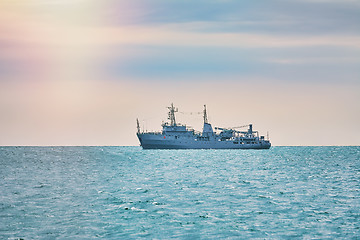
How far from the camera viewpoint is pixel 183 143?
608 ft

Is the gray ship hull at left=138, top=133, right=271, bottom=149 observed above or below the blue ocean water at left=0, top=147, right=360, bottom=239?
above

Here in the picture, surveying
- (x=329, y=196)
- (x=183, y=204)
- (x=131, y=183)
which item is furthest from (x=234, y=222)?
(x=131, y=183)

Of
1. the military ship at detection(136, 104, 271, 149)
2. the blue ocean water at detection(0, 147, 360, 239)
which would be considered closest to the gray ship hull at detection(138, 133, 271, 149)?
the military ship at detection(136, 104, 271, 149)

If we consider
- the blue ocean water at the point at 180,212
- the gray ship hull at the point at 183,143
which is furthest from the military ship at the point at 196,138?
the blue ocean water at the point at 180,212

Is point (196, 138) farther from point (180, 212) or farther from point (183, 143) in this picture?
point (180, 212)

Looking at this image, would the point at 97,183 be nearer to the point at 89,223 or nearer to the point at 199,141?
the point at 89,223

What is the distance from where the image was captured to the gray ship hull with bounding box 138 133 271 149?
183 m

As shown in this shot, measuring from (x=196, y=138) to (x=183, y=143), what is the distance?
5.91 metres

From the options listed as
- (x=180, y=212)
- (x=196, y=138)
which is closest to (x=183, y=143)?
(x=196, y=138)

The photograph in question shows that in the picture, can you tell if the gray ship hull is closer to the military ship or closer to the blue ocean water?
the military ship

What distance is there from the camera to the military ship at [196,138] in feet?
599

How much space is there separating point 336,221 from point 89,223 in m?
12.8

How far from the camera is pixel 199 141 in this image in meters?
188

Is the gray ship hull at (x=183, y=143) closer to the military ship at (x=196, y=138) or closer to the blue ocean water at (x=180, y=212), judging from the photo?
the military ship at (x=196, y=138)
